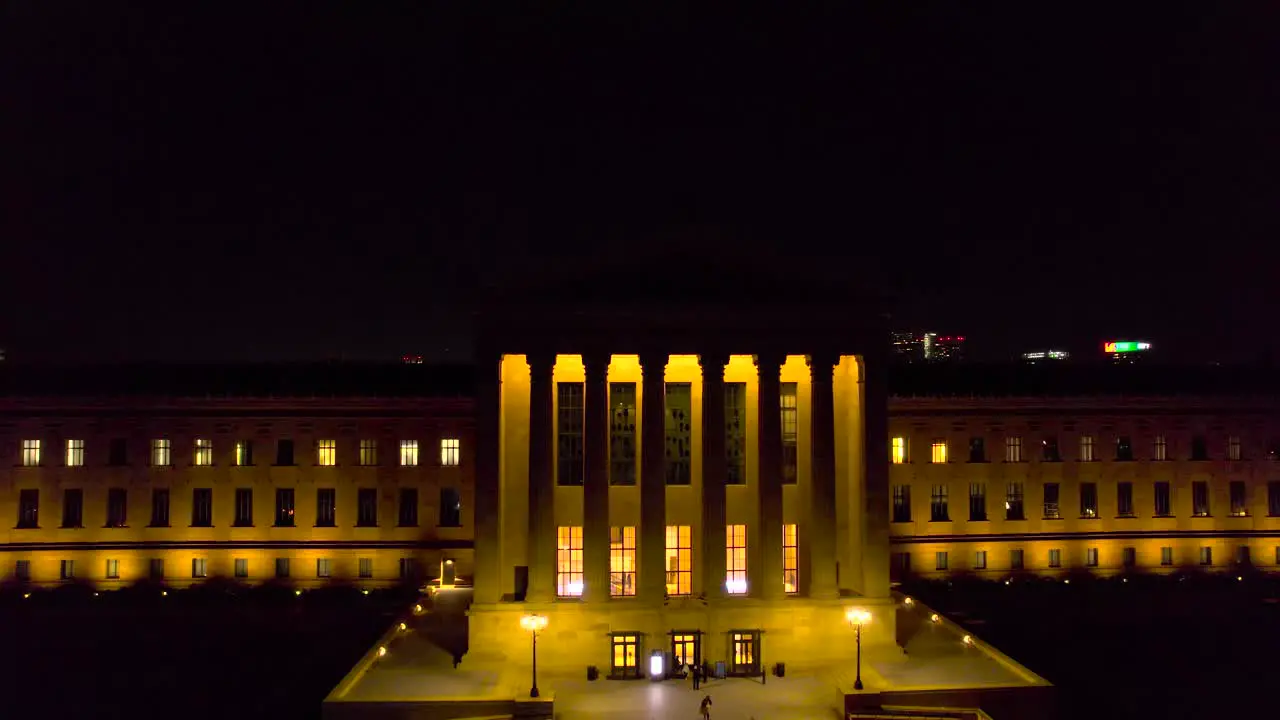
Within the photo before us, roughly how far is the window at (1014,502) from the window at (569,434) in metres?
31.5

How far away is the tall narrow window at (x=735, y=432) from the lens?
1751 inches

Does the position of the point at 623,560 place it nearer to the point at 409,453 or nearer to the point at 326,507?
the point at 409,453

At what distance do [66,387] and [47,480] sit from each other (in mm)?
6447

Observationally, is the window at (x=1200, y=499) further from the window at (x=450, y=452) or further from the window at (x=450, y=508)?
the window at (x=450, y=452)

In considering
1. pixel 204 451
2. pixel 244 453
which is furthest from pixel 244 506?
pixel 204 451

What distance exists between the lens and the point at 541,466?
41688 mm

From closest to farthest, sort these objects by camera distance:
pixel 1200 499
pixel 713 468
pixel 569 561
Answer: pixel 713 468 → pixel 569 561 → pixel 1200 499

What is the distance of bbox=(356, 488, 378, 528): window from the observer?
5956 centimetres

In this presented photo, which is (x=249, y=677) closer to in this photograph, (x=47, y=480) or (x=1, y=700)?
(x=1, y=700)

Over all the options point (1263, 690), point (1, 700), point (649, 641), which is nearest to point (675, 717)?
point (649, 641)

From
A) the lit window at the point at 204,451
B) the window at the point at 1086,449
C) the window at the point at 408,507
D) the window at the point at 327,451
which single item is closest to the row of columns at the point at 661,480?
the window at the point at 408,507

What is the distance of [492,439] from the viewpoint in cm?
4181

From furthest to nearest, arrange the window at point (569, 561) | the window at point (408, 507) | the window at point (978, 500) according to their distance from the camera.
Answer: the window at point (978, 500), the window at point (408, 507), the window at point (569, 561)

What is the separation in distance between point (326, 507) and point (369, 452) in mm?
4181
